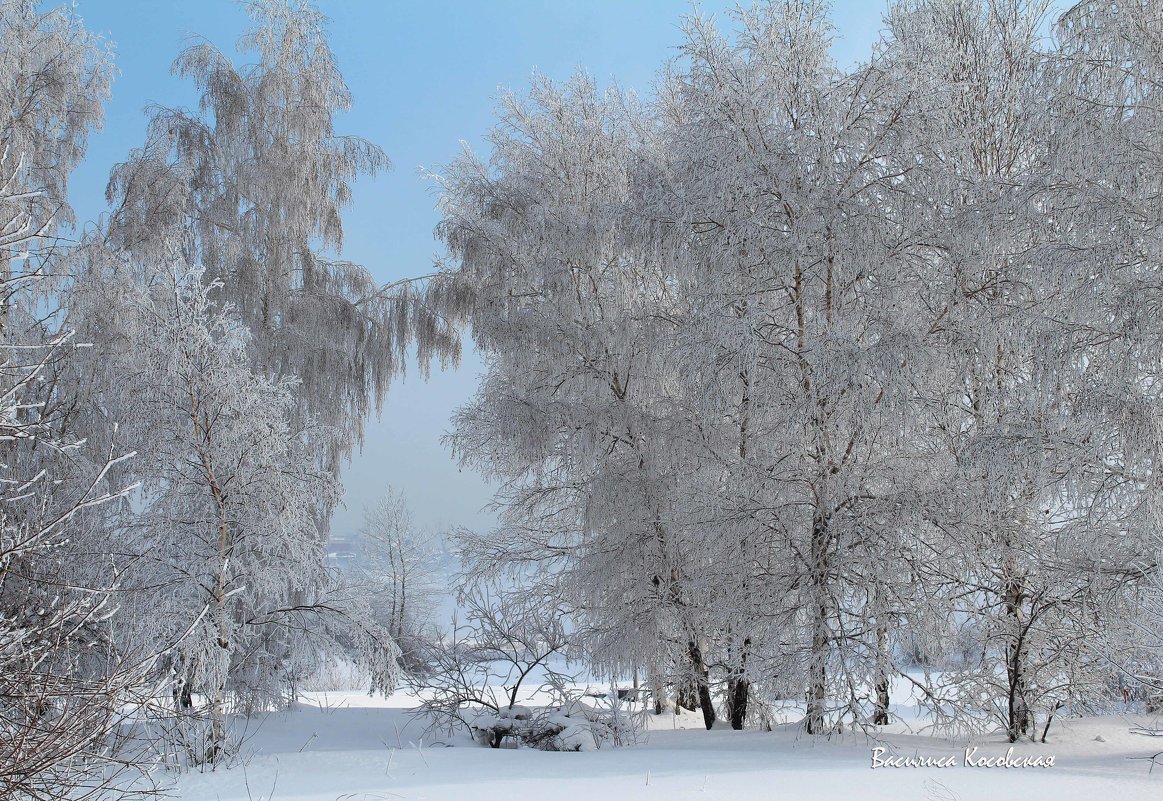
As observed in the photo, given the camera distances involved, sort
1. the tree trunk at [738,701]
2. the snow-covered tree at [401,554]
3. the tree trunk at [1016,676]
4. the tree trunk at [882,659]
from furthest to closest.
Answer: the snow-covered tree at [401,554] → the tree trunk at [738,701] → the tree trunk at [1016,676] → the tree trunk at [882,659]

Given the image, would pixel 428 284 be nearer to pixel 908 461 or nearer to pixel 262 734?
pixel 262 734

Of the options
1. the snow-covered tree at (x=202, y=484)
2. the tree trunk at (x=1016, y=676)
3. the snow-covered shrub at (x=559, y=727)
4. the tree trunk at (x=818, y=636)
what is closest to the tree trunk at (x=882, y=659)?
the tree trunk at (x=818, y=636)

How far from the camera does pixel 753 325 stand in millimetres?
6723

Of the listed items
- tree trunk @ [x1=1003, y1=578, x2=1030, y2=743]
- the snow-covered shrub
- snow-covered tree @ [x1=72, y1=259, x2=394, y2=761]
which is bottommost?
the snow-covered shrub

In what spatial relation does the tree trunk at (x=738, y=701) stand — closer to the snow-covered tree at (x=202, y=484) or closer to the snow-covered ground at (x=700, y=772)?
the snow-covered ground at (x=700, y=772)

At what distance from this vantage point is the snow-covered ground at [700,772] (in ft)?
14.9

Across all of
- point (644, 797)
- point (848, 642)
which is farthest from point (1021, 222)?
point (644, 797)

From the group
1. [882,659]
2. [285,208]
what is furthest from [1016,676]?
[285,208]

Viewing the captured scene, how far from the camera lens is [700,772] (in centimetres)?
529

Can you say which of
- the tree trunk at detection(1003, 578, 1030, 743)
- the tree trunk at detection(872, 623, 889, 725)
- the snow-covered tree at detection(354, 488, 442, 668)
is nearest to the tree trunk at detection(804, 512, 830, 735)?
the tree trunk at detection(872, 623, 889, 725)

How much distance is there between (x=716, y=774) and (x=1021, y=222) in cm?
478

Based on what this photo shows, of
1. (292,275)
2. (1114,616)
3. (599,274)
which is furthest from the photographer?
(292,275)

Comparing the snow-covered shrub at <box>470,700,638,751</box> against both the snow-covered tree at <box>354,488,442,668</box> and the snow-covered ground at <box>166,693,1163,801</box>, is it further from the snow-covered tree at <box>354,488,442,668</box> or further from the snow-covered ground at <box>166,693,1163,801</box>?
the snow-covered tree at <box>354,488,442,668</box>

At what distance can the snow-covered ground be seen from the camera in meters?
4.53
